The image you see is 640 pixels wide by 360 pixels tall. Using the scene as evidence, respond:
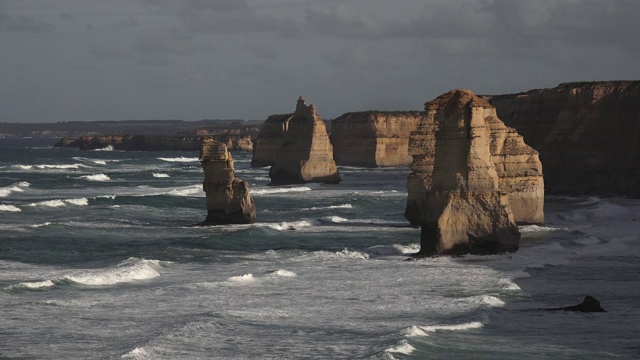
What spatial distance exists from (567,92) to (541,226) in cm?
2513

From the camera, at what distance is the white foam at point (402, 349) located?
2131 centimetres

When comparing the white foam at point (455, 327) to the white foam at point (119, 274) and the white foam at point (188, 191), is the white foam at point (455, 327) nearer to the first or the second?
the white foam at point (119, 274)

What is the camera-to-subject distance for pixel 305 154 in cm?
8094

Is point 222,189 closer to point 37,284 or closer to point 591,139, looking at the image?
point 37,284

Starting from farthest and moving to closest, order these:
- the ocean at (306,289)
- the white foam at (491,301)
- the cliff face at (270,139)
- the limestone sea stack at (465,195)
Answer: the cliff face at (270,139) → the limestone sea stack at (465,195) → the white foam at (491,301) → the ocean at (306,289)

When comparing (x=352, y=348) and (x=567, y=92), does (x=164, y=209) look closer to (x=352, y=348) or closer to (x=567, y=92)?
(x=567, y=92)

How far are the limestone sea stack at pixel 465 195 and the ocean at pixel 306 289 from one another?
60cm

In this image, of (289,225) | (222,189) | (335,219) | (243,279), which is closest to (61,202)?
(335,219)

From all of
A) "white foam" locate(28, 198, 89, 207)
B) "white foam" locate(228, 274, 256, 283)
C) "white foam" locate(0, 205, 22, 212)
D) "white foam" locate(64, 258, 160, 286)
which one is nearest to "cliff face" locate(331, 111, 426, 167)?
"white foam" locate(28, 198, 89, 207)

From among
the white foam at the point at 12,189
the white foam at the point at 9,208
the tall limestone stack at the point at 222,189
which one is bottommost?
the white foam at the point at 12,189

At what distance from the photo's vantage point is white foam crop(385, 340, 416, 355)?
Answer: 21.3m

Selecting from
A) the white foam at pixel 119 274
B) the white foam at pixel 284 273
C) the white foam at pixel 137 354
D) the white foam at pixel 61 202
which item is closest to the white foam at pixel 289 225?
the white foam at pixel 119 274

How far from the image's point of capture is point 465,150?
35688mm

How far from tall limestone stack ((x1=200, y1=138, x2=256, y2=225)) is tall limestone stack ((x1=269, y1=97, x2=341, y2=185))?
108ft
